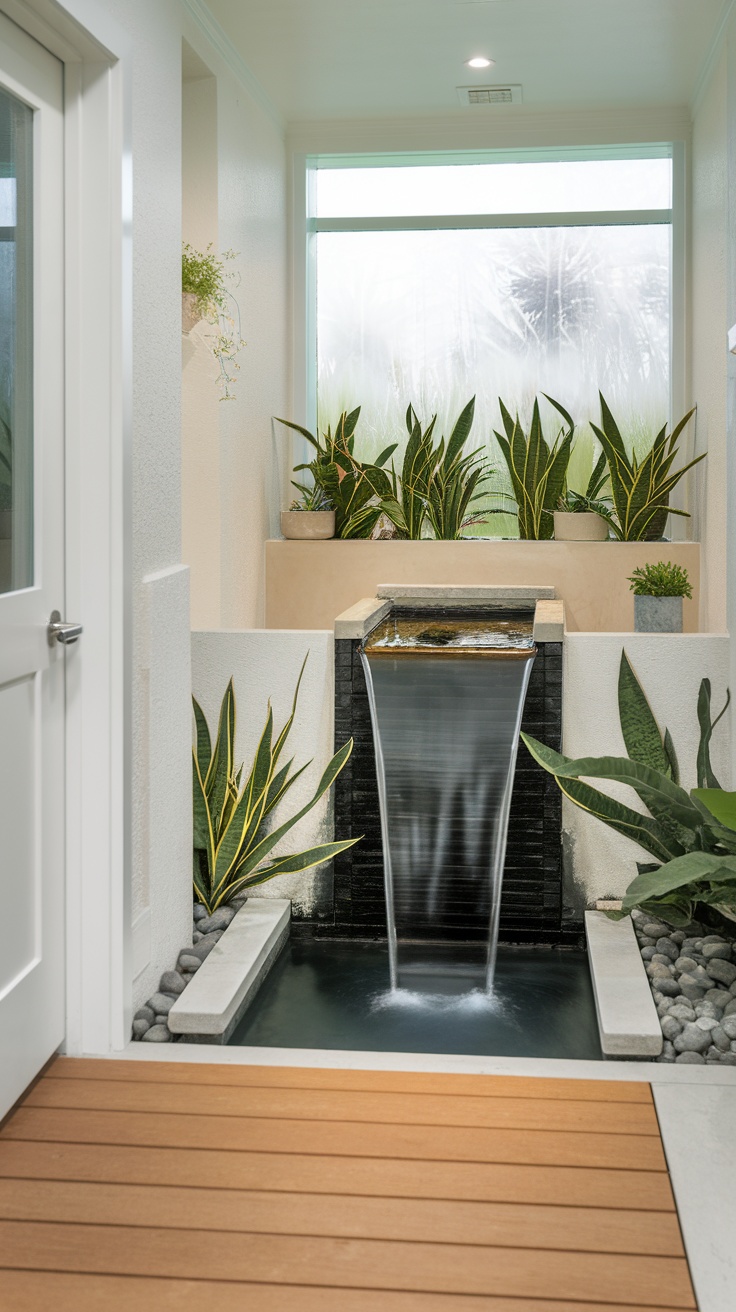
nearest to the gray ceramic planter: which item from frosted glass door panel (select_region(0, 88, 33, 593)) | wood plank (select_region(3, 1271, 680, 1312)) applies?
frosted glass door panel (select_region(0, 88, 33, 593))

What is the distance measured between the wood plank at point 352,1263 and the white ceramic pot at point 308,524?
3.66m

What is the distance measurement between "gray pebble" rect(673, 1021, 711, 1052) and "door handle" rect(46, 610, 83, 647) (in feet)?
5.62

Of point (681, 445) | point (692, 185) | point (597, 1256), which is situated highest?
point (692, 185)

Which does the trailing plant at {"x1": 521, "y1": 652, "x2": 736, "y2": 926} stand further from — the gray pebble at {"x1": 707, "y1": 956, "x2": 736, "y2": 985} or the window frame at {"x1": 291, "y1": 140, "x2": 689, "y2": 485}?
the window frame at {"x1": 291, "y1": 140, "x2": 689, "y2": 485}

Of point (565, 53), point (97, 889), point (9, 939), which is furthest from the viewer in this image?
point (565, 53)

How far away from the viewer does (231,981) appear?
3.17 m

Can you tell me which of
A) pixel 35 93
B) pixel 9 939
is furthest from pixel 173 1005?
pixel 35 93

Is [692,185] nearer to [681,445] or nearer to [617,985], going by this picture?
[681,445]

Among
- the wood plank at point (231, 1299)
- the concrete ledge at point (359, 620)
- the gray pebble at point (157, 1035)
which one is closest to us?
the wood plank at point (231, 1299)

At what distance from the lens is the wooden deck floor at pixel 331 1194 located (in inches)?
76.4

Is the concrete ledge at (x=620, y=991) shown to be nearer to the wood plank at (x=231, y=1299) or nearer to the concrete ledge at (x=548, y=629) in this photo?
the concrete ledge at (x=548, y=629)

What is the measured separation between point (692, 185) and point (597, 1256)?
4805mm

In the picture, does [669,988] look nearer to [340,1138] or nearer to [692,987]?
[692,987]

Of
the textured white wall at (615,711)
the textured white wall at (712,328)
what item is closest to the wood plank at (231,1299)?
the textured white wall at (615,711)
